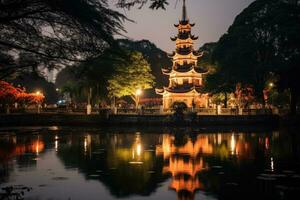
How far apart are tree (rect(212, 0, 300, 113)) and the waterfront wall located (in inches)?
239

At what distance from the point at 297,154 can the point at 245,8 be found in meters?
43.2

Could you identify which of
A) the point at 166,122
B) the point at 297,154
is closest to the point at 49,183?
the point at 297,154

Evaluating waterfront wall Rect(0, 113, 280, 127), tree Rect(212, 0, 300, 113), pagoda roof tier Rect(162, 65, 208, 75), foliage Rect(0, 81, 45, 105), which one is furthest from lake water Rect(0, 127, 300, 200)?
pagoda roof tier Rect(162, 65, 208, 75)

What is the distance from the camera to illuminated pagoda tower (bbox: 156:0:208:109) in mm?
60438

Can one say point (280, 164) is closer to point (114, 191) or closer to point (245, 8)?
point (114, 191)

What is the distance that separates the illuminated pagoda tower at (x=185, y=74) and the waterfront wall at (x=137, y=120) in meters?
15.6

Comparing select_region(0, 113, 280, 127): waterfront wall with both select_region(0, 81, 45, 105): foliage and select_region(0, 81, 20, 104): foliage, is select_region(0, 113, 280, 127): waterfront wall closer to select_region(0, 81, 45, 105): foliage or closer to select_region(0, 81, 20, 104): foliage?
select_region(0, 81, 45, 105): foliage

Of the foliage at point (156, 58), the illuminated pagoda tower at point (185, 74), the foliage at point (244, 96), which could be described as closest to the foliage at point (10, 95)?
the illuminated pagoda tower at point (185, 74)

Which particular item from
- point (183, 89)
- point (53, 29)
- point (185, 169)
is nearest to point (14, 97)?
point (183, 89)

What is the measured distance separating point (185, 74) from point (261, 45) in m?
14.3

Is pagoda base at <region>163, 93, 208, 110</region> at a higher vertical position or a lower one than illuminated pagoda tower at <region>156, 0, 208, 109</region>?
lower

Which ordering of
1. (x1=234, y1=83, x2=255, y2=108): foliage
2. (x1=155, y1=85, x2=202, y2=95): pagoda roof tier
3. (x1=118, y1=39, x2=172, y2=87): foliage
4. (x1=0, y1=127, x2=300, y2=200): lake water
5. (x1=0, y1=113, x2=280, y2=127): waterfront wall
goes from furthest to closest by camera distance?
(x1=118, y1=39, x2=172, y2=87): foliage, (x1=155, y1=85, x2=202, y2=95): pagoda roof tier, (x1=234, y1=83, x2=255, y2=108): foliage, (x1=0, y1=113, x2=280, y2=127): waterfront wall, (x1=0, y1=127, x2=300, y2=200): lake water

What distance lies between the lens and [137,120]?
4397 centimetres

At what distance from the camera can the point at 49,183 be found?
32.2ft
